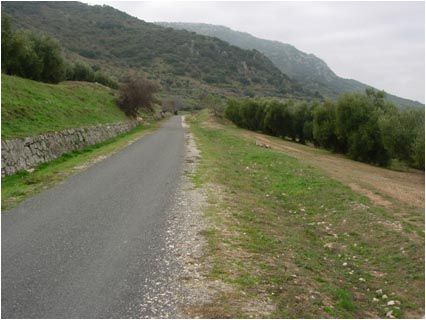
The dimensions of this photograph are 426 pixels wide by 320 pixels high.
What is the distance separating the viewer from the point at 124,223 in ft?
41.1

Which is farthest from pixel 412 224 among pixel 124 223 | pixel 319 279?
pixel 124 223

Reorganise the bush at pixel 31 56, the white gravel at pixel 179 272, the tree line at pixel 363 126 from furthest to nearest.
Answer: the bush at pixel 31 56
the tree line at pixel 363 126
the white gravel at pixel 179 272

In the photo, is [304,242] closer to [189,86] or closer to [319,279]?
[319,279]

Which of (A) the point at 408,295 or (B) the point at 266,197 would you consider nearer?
(A) the point at 408,295

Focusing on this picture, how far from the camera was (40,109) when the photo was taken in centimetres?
3009

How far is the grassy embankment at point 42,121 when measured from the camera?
60.0 ft

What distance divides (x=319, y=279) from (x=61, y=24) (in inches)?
8347

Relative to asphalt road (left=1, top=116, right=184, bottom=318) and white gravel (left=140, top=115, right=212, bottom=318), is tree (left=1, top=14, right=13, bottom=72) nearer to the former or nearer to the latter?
asphalt road (left=1, top=116, right=184, bottom=318)

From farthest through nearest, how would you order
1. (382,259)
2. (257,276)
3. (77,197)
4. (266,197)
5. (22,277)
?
(266,197), (77,197), (382,259), (257,276), (22,277)

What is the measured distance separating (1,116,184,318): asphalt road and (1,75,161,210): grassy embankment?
4.62 feet

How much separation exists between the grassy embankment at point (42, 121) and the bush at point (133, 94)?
16.6m

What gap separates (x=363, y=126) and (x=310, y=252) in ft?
131

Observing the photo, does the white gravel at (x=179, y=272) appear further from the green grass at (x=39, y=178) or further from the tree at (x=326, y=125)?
the tree at (x=326, y=125)

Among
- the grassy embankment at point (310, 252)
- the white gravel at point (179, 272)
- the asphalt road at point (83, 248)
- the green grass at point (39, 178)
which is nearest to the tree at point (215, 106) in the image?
the green grass at point (39, 178)
